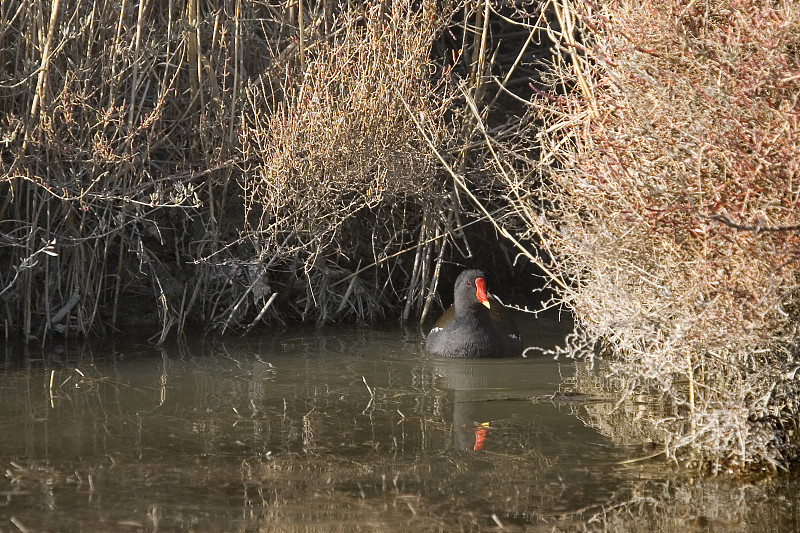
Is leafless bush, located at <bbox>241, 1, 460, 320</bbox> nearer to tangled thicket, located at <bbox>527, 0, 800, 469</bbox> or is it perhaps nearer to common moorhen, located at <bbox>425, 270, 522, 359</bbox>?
common moorhen, located at <bbox>425, 270, 522, 359</bbox>

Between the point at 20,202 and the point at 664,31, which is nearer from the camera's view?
the point at 664,31

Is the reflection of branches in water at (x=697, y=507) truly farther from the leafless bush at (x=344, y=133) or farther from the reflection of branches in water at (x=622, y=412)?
the leafless bush at (x=344, y=133)

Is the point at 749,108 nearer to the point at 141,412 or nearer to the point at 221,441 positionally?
the point at 221,441

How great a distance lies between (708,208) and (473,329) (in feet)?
11.3

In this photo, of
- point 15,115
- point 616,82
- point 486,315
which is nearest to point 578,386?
point 486,315

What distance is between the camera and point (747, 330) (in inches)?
181

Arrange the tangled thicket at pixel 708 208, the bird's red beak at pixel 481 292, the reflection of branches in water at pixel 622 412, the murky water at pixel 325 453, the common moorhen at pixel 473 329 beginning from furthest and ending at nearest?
the bird's red beak at pixel 481 292 → the common moorhen at pixel 473 329 → the reflection of branches in water at pixel 622 412 → the murky water at pixel 325 453 → the tangled thicket at pixel 708 208

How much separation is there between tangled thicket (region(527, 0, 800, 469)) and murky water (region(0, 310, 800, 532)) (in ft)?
1.34

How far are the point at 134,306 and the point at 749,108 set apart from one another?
19.3 ft

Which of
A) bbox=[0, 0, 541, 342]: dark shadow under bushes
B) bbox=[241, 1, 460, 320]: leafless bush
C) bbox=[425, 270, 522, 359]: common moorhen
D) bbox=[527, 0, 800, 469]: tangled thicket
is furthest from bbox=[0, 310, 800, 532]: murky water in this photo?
bbox=[241, 1, 460, 320]: leafless bush

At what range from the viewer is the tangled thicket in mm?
4367

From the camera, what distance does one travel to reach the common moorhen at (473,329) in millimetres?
7914

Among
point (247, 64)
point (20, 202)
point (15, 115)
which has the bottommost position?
point (20, 202)

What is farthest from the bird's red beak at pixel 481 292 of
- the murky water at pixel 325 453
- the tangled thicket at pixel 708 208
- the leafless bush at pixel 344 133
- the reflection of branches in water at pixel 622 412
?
the tangled thicket at pixel 708 208
